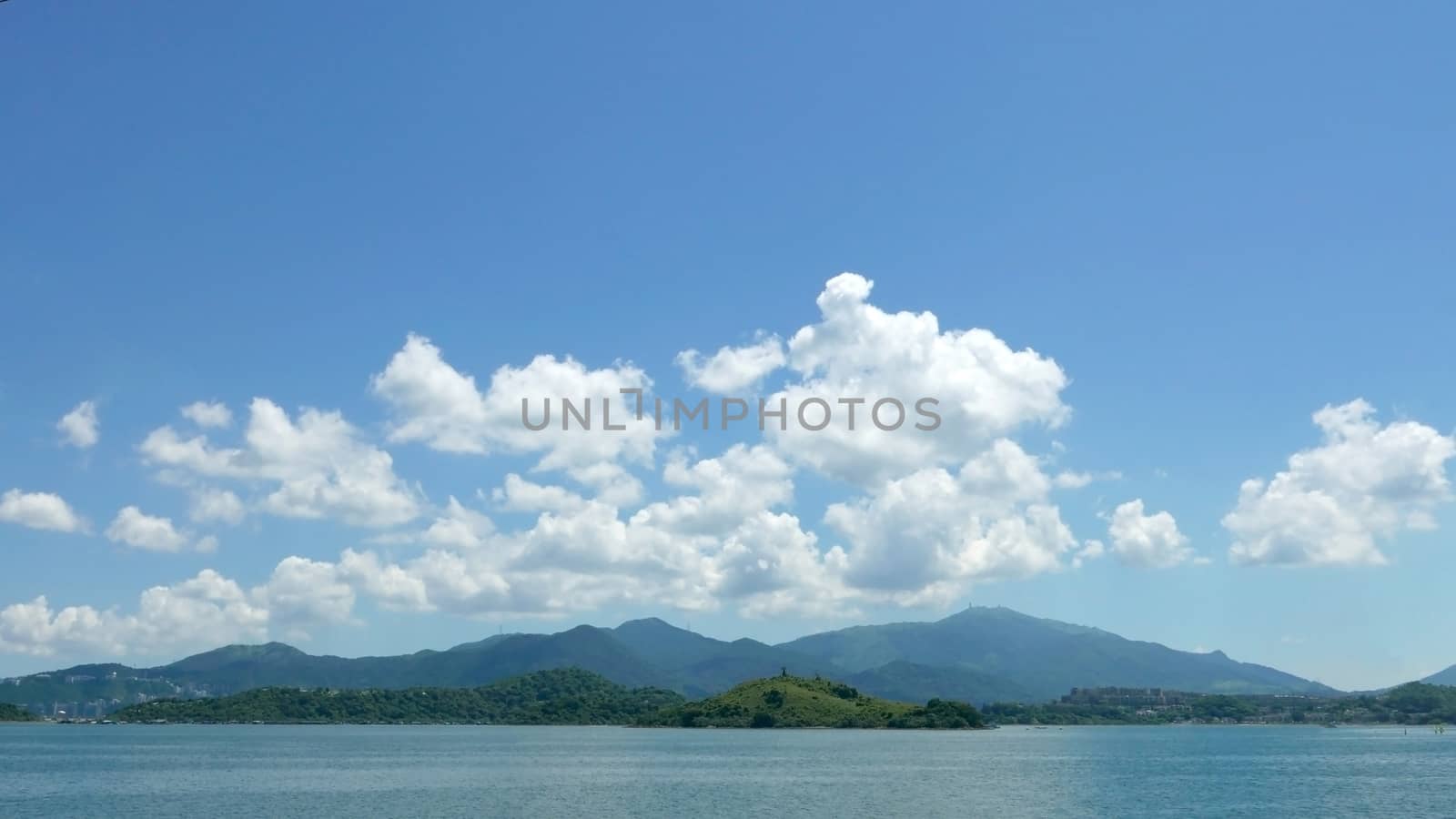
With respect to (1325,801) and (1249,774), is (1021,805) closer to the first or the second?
(1325,801)

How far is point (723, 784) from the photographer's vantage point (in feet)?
378

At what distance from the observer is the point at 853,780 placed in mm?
116812

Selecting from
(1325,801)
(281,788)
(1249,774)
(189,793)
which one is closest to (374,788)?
(281,788)

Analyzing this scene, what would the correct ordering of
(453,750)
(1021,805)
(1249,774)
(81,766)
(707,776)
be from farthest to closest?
1. (453,750)
2. (81,766)
3. (1249,774)
4. (707,776)
5. (1021,805)

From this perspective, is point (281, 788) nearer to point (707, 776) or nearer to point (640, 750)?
point (707, 776)

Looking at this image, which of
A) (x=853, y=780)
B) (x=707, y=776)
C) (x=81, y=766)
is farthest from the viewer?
(x=81, y=766)

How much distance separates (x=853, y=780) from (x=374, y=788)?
1731 inches

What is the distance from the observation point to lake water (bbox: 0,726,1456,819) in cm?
9175

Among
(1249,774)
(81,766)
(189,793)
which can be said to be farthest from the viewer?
(81,766)

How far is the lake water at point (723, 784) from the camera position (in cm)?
9175

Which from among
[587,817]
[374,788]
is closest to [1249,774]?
[587,817]

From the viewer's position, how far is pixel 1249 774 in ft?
445

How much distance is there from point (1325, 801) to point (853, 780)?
40.4 m

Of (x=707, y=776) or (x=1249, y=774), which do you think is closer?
(x=707, y=776)
